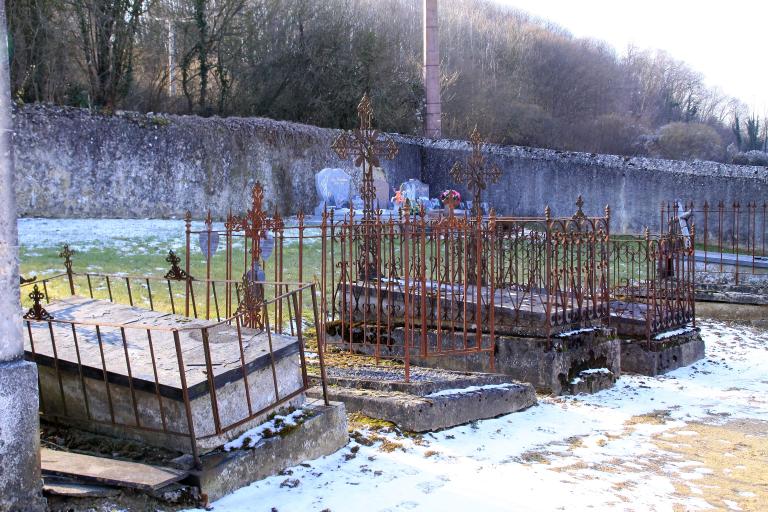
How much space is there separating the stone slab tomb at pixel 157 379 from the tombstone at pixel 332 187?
1622 centimetres

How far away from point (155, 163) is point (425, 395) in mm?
14205

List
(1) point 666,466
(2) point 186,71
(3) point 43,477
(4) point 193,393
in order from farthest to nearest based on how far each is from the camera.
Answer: (2) point 186,71 < (1) point 666,466 < (4) point 193,393 < (3) point 43,477

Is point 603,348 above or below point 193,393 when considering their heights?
below

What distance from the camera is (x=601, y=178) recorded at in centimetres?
2027

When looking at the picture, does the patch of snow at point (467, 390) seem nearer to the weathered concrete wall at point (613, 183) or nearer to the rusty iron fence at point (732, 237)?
the rusty iron fence at point (732, 237)

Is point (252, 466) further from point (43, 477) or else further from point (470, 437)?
point (470, 437)

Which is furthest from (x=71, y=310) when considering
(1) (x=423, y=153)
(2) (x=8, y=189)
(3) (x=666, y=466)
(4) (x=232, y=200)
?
(1) (x=423, y=153)

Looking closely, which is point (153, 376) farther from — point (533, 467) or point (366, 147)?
point (366, 147)

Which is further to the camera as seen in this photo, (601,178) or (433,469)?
(601,178)

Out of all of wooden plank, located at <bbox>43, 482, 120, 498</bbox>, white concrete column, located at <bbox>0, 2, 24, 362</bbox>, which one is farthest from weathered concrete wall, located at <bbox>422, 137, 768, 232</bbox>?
white concrete column, located at <bbox>0, 2, 24, 362</bbox>

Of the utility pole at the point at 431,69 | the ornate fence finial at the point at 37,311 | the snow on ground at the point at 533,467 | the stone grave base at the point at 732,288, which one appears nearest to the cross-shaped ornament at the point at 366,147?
the snow on ground at the point at 533,467

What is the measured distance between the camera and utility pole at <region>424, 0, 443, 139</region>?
2867 cm

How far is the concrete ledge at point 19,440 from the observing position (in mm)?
3184

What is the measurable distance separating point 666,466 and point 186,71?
74.8 ft
